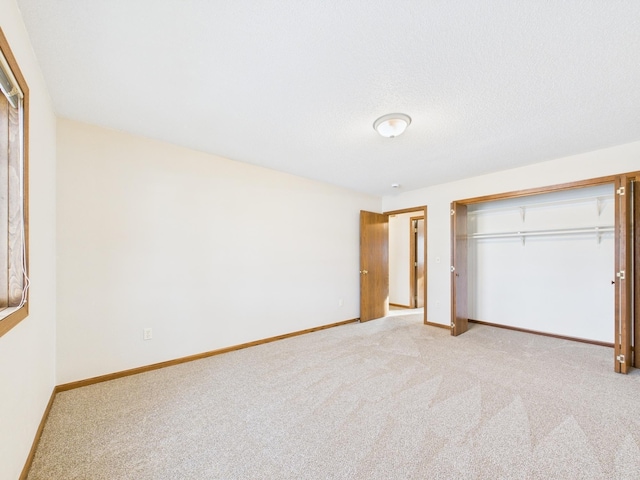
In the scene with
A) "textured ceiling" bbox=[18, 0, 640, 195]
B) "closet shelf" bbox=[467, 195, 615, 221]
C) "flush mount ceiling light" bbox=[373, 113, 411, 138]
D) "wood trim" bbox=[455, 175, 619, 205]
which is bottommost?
"closet shelf" bbox=[467, 195, 615, 221]

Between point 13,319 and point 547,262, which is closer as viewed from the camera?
point 13,319

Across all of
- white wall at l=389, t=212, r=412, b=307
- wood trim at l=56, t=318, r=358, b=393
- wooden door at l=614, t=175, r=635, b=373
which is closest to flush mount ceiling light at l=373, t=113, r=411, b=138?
wooden door at l=614, t=175, r=635, b=373

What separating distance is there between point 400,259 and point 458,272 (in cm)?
217

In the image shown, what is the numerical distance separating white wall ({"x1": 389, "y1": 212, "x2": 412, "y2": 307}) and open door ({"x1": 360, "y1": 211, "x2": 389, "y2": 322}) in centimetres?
106

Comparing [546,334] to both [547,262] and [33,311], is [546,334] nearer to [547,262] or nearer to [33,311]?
[547,262]

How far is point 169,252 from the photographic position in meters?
2.88

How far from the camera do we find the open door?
4.85 metres

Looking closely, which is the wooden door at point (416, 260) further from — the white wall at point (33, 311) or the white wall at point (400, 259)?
the white wall at point (33, 311)

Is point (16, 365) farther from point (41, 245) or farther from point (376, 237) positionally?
point (376, 237)

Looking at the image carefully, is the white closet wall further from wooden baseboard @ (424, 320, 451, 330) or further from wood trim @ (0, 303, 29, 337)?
wood trim @ (0, 303, 29, 337)

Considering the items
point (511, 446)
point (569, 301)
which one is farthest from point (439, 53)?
→ point (569, 301)

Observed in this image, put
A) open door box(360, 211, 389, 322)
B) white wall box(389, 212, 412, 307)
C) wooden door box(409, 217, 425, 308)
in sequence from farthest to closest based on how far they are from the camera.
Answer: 1. white wall box(389, 212, 412, 307)
2. wooden door box(409, 217, 425, 308)
3. open door box(360, 211, 389, 322)

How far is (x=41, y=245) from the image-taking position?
1.87m

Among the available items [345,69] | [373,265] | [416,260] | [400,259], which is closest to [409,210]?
[373,265]
